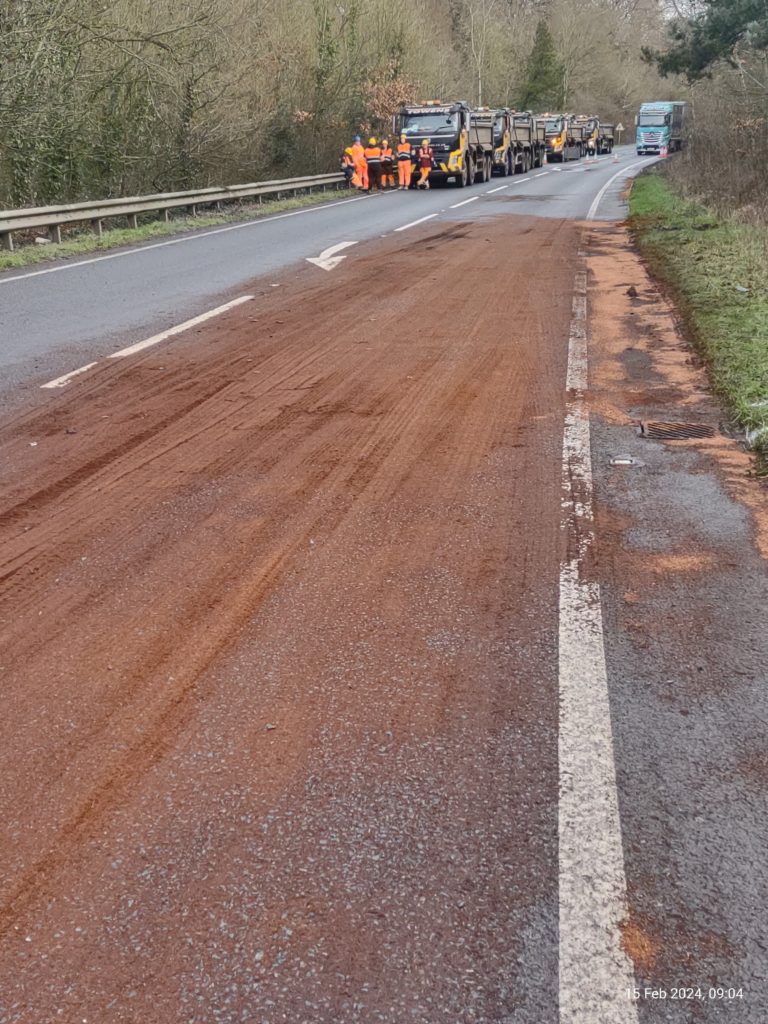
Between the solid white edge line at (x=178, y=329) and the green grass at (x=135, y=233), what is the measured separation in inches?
202

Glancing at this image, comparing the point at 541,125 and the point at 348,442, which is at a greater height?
the point at 541,125

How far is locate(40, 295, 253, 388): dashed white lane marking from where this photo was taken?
6977 millimetres

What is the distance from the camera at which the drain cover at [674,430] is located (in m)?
5.64

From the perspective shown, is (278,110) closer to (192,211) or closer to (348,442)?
(192,211)

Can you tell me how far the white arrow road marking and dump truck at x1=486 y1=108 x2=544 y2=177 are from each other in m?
22.3

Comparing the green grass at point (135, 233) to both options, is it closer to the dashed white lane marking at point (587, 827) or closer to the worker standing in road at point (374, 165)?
the worker standing in road at point (374, 165)

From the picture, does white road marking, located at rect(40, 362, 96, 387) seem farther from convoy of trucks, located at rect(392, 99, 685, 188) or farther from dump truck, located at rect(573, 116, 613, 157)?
dump truck, located at rect(573, 116, 613, 157)

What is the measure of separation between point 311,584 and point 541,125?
51.8 meters

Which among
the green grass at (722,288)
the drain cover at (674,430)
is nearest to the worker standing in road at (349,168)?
the green grass at (722,288)

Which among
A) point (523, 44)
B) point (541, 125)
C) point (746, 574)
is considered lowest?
point (746, 574)

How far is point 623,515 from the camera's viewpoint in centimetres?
445

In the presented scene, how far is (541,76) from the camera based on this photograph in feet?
275

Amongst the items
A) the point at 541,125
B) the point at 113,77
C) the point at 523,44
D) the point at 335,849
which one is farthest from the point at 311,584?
the point at 523,44

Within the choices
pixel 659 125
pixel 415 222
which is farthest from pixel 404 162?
pixel 659 125
